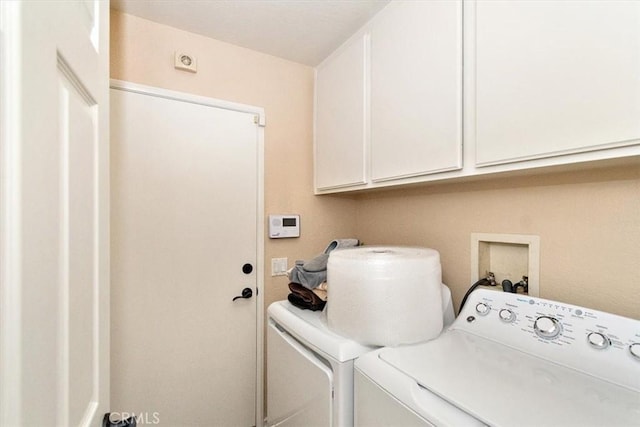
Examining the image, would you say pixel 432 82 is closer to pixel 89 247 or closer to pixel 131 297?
pixel 89 247

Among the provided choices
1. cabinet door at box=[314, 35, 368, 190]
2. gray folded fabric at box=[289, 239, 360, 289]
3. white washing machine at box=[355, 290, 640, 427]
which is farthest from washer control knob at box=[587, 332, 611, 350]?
cabinet door at box=[314, 35, 368, 190]

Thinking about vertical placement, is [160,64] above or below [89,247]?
above

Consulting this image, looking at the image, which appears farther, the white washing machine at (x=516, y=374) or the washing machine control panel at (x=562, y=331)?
the washing machine control panel at (x=562, y=331)

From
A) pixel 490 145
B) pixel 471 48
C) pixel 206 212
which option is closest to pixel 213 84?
pixel 206 212

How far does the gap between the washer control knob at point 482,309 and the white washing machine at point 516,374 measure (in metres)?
0.01

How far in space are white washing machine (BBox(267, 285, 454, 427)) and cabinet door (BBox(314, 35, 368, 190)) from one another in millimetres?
795

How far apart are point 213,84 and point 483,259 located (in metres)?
1.77

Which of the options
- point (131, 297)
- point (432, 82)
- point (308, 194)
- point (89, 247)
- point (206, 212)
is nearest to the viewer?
point (89, 247)

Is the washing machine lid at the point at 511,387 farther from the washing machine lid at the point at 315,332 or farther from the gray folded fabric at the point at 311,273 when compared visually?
the gray folded fabric at the point at 311,273

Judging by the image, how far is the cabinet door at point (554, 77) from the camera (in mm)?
731

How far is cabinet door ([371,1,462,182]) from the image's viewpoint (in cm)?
111

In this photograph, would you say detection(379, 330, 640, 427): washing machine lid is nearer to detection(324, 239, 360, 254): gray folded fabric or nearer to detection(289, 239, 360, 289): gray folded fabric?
detection(289, 239, 360, 289): gray folded fabric

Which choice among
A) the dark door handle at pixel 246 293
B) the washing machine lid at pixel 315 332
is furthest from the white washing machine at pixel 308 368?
the dark door handle at pixel 246 293

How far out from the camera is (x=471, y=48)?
105cm
